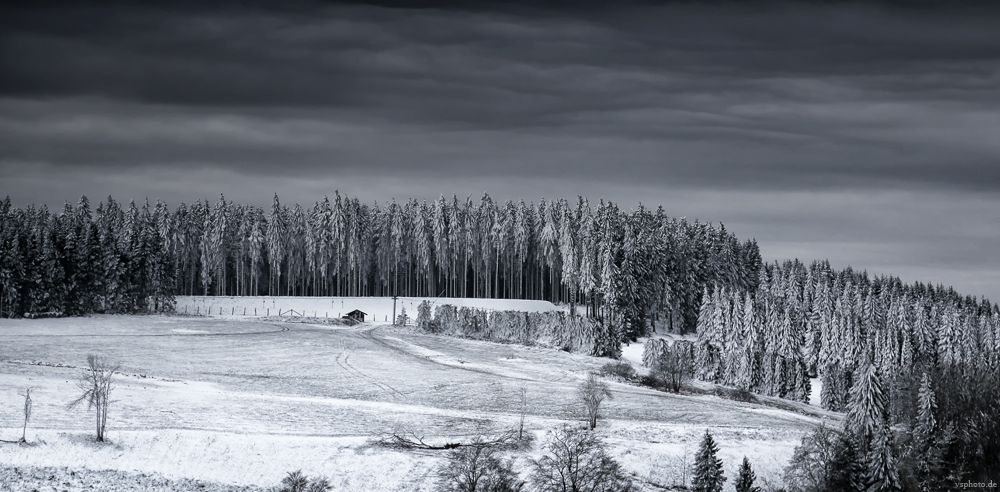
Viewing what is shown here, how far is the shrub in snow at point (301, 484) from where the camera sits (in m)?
43.3

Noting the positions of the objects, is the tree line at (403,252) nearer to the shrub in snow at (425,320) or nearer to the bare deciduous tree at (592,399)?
the shrub in snow at (425,320)

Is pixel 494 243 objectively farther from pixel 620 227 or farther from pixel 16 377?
pixel 16 377

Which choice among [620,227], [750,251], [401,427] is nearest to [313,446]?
[401,427]

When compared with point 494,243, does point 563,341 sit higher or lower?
lower

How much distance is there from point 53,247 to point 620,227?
237 ft

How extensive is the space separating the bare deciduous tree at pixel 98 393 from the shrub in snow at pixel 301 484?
1270cm

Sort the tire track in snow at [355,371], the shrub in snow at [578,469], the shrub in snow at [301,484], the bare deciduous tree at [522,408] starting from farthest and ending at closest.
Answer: the tire track in snow at [355,371] < the bare deciduous tree at [522,408] < the shrub in snow at [578,469] < the shrub in snow at [301,484]

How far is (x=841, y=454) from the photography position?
46.5 m

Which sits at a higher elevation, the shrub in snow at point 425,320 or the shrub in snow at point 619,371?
the shrub in snow at point 425,320

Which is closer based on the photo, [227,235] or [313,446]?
[313,446]

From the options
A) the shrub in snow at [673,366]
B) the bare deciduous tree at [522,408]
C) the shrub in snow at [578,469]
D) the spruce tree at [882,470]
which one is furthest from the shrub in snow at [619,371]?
the spruce tree at [882,470]

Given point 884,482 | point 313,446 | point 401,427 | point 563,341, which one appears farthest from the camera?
point 563,341

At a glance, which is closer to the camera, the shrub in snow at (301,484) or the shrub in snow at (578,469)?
the shrub in snow at (301,484)

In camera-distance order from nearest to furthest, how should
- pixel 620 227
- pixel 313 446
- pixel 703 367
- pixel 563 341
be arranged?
pixel 313 446 → pixel 703 367 → pixel 563 341 → pixel 620 227
